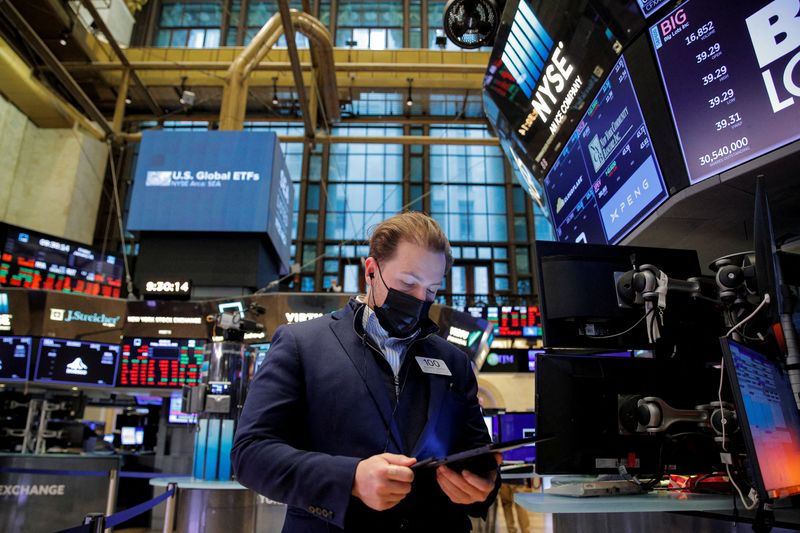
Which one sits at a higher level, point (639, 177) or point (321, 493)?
point (639, 177)

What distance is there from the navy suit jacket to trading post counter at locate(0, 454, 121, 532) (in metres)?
6.41

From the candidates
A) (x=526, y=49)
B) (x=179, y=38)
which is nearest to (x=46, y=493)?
(x=526, y=49)

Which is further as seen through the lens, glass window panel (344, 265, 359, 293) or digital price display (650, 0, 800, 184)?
glass window panel (344, 265, 359, 293)

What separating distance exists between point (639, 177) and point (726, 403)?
1353 millimetres

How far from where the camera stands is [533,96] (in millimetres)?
3857

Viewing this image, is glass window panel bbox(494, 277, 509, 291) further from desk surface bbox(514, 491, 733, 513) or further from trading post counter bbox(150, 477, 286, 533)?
desk surface bbox(514, 491, 733, 513)

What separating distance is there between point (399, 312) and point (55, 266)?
34.9 feet

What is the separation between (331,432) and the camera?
134 cm

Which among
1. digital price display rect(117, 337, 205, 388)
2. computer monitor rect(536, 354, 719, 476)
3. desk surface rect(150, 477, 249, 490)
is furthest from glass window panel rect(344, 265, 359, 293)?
computer monitor rect(536, 354, 719, 476)

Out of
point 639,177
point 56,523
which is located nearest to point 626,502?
point 639,177

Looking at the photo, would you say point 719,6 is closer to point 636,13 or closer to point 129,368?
point 636,13

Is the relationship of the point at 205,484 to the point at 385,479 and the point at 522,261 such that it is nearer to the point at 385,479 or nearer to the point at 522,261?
the point at 385,479

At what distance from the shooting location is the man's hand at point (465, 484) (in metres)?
1.14

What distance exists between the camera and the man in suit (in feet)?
3.81
